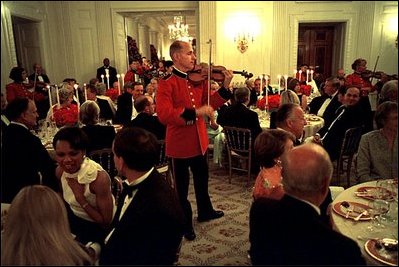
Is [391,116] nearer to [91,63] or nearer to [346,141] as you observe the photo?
[346,141]

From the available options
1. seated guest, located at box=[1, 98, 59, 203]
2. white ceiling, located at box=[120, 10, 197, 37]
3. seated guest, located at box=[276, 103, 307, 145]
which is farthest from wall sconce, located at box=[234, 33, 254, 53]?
seated guest, located at box=[1, 98, 59, 203]

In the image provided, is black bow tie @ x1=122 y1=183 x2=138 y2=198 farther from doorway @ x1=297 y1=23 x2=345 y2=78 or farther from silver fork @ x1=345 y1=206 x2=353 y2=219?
doorway @ x1=297 y1=23 x2=345 y2=78

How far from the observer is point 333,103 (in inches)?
168

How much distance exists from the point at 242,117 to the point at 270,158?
6.23 feet

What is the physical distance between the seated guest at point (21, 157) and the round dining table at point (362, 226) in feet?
5.59

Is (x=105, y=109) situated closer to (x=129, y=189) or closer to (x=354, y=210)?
(x=129, y=189)

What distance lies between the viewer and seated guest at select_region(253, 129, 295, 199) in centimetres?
192

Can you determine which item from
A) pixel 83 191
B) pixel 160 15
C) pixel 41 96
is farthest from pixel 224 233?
pixel 160 15

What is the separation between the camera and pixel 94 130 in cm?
304

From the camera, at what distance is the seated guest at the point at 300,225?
3.72ft

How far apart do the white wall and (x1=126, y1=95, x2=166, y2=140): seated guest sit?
421cm

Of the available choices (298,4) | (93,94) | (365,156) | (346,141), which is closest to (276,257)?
(365,156)

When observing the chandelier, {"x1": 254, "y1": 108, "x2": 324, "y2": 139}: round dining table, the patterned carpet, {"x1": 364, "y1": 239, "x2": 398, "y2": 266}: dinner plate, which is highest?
the chandelier

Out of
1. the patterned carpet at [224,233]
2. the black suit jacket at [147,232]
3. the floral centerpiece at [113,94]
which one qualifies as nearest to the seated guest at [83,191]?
the black suit jacket at [147,232]
